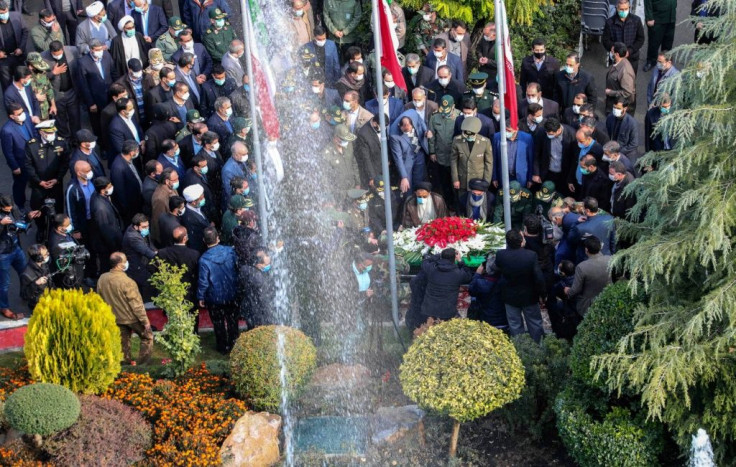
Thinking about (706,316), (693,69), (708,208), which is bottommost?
(706,316)

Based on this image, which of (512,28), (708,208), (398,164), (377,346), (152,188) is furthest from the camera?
(512,28)

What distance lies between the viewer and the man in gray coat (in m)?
15.5

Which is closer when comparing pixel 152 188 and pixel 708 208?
pixel 708 208

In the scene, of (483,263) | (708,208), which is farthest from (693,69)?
(483,263)

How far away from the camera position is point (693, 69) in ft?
41.5

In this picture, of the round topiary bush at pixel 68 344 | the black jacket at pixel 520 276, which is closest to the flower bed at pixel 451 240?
the black jacket at pixel 520 276

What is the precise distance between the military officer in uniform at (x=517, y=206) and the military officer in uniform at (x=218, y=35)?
5819mm

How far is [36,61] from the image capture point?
19.8 meters

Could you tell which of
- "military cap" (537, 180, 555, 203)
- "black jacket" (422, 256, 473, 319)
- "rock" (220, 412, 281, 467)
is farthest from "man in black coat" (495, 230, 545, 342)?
"rock" (220, 412, 281, 467)

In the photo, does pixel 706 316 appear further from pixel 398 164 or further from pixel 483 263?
pixel 398 164

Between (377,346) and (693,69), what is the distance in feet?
18.4

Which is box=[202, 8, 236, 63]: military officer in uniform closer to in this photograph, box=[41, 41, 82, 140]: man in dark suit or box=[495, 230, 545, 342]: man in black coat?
box=[41, 41, 82, 140]: man in dark suit

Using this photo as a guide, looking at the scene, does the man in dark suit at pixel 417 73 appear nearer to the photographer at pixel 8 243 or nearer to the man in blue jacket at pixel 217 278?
the man in blue jacket at pixel 217 278

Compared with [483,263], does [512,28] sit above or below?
above
